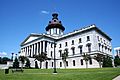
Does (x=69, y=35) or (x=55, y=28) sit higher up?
(x=55, y=28)

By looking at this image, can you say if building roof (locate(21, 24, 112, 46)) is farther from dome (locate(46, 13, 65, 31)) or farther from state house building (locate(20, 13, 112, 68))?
dome (locate(46, 13, 65, 31))

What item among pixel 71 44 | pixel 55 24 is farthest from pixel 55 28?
pixel 71 44

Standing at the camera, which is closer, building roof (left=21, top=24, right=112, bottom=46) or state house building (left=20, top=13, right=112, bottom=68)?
state house building (left=20, top=13, right=112, bottom=68)

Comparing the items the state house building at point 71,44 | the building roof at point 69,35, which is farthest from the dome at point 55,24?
the building roof at point 69,35

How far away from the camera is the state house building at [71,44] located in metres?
65.8

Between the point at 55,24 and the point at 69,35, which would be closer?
the point at 69,35

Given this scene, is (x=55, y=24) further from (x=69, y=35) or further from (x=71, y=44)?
(x=71, y=44)

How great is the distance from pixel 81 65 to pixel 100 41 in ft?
38.1

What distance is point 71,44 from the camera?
74125 mm

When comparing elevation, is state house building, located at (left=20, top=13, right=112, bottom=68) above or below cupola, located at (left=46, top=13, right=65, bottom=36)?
below

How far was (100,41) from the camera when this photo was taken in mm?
68375

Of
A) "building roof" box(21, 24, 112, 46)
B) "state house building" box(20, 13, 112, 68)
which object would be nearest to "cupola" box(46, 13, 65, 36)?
"state house building" box(20, 13, 112, 68)

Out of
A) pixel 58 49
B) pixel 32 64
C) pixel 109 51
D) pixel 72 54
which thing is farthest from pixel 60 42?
pixel 109 51

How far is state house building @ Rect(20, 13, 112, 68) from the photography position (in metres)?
65.8
